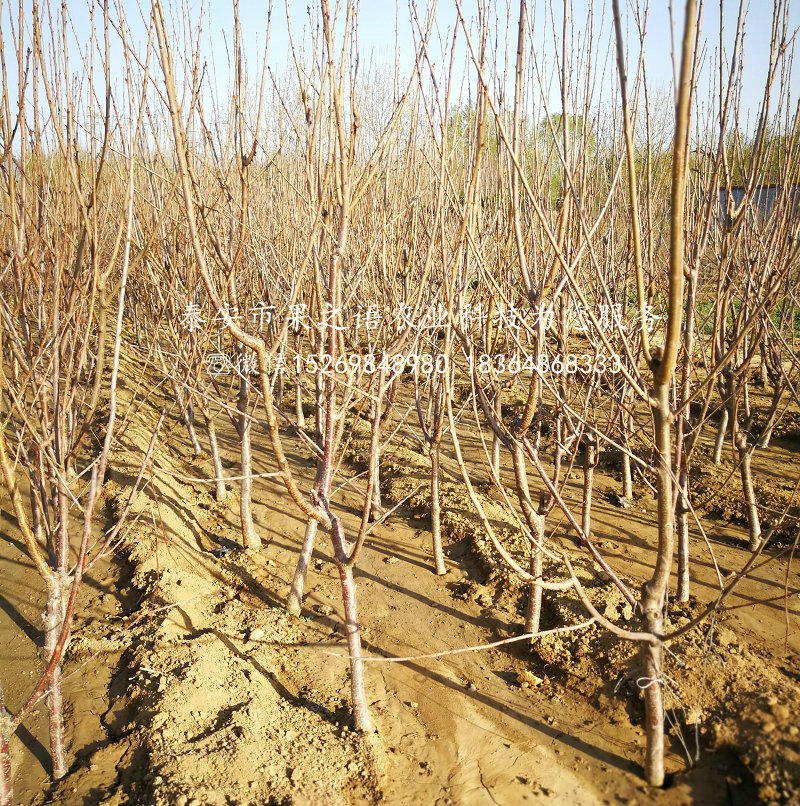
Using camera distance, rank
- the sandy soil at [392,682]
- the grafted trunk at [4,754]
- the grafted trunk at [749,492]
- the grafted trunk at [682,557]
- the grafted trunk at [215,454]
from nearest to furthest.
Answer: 1. the grafted trunk at [4,754]
2. the sandy soil at [392,682]
3. the grafted trunk at [682,557]
4. the grafted trunk at [749,492]
5. the grafted trunk at [215,454]

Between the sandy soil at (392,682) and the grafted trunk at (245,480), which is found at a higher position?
the grafted trunk at (245,480)

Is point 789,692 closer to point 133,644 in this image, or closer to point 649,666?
point 649,666

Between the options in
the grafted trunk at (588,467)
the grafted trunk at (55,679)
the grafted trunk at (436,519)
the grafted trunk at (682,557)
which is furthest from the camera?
the grafted trunk at (436,519)

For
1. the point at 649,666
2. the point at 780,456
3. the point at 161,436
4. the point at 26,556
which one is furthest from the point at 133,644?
the point at 780,456

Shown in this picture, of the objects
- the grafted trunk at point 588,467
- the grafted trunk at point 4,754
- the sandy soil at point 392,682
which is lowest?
the sandy soil at point 392,682

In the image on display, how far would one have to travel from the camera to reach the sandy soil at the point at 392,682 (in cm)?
216

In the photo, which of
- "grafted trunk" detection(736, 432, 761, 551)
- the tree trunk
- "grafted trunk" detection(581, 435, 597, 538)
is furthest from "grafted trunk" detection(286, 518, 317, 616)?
"grafted trunk" detection(736, 432, 761, 551)

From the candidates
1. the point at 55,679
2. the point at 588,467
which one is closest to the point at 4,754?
the point at 55,679

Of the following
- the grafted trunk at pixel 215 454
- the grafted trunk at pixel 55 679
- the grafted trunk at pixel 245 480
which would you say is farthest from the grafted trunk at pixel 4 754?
the grafted trunk at pixel 215 454

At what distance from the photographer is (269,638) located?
2998 millimetres

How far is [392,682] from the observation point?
2777mm

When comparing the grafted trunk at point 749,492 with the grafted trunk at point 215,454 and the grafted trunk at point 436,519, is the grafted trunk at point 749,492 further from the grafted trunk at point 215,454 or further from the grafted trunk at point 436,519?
the grafted trunk at point 215,454

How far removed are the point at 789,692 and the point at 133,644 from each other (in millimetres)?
2768

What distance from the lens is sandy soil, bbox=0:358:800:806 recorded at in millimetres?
2160
